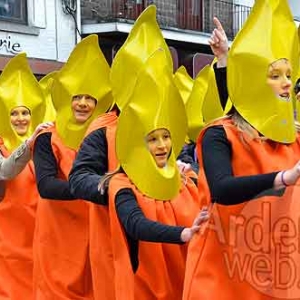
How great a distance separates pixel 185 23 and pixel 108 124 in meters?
15.4

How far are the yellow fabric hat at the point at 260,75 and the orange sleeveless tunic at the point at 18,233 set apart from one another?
7.78 feet

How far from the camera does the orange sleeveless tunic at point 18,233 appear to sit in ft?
18.1

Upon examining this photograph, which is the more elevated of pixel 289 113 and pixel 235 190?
pixel 289 113

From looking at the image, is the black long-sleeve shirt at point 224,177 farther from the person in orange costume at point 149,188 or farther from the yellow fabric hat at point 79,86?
the yellow fabric hat at point 79,86

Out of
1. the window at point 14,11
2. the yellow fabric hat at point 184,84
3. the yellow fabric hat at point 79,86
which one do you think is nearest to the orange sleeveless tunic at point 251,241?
Answer: the yellow fabric hat at point 79,86

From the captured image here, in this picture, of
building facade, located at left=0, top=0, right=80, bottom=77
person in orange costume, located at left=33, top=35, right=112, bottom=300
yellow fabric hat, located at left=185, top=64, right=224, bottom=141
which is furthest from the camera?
building facade, located at left=0, top=0, right=80, bottom=77

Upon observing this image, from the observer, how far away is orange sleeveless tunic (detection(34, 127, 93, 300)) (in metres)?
4.84

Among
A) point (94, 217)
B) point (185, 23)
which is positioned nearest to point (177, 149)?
point (94, 217)

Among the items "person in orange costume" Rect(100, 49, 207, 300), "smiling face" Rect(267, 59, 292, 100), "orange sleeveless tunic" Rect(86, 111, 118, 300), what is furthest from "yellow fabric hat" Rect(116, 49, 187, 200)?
"smiling face" Rect(267, 59, 292, 100)

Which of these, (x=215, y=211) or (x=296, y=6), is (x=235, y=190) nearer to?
(x=215, y=211)

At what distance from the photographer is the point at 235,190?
3174mm

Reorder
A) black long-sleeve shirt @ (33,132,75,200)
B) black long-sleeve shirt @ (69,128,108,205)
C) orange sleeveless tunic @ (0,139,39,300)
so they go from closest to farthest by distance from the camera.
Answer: black long-sleeve shirt @ (69,128,108,205) < black long-sleeve shirt @ (33,132,75,200) < orange sleeveless tunic @ (0,139,39,300)

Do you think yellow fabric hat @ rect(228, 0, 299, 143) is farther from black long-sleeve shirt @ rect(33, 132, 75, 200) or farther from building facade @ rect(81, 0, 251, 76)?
building facade @ rect(81, 0, 251, 76)

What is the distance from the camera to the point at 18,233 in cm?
553
